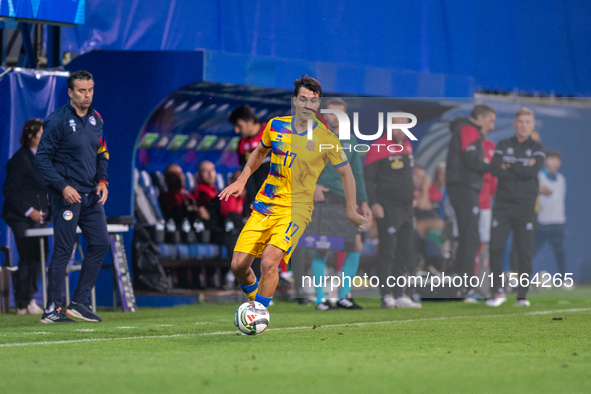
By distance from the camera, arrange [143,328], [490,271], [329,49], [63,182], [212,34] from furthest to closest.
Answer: [329,49]
[212,34]
[490,271]
[63,182]
[143,328]

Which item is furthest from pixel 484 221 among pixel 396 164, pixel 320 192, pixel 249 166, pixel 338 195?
pixel 249 166

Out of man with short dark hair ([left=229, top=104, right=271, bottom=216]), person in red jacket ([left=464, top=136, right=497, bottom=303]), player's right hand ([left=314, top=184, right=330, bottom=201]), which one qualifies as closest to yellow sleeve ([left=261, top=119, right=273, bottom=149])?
man with short dark hair ([left=229, top=104, right=271, bottom=216])

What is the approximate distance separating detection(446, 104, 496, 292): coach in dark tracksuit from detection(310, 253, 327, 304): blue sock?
1932 millimetres

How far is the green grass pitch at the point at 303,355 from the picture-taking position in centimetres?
454

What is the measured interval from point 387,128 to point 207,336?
468cm

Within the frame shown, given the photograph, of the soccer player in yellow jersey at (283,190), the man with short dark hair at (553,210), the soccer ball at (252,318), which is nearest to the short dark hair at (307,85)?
the soccer player in yellow jersey at (283,190)

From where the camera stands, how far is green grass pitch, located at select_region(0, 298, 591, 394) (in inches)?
179

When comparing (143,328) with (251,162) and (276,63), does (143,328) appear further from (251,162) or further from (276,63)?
(276,63)

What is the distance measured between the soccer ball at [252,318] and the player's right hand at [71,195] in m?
2.37

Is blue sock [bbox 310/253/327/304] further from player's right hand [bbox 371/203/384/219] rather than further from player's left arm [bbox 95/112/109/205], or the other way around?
player's left arm [bbox 95/112/109/205]

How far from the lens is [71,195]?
8469 millimetres

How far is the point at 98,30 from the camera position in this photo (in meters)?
11.5

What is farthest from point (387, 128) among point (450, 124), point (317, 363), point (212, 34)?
point (317, 363)

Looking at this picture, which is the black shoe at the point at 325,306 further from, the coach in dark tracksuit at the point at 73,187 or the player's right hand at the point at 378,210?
the coach in dark tracksuit at the point at 73,187
